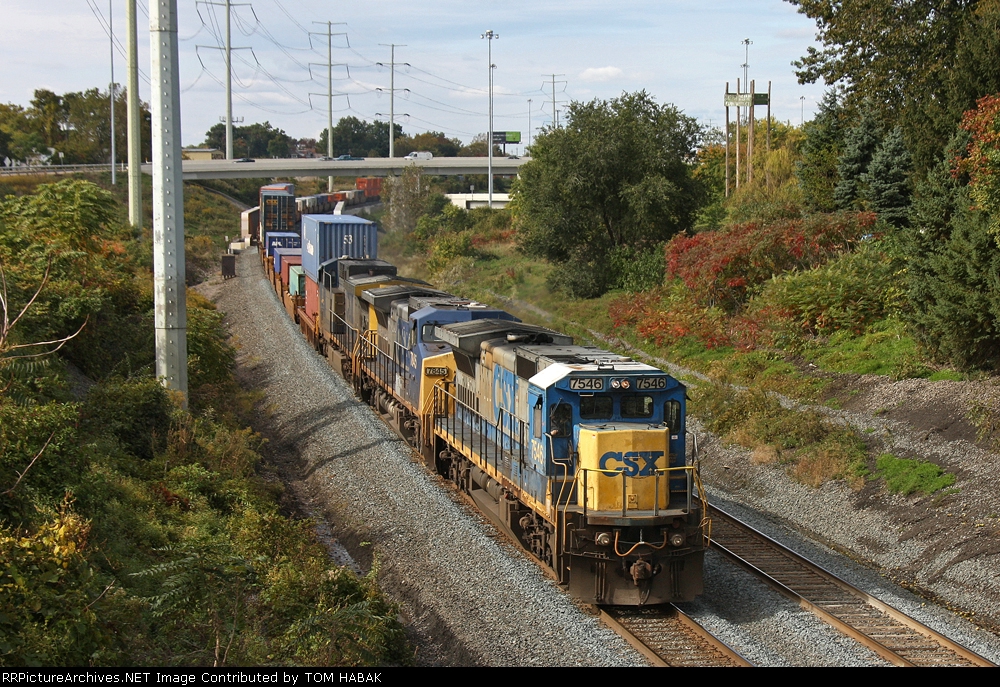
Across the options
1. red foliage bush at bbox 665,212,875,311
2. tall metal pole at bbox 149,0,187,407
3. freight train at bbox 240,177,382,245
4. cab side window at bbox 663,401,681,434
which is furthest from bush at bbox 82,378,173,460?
freight train at bbox 240,177,382,245

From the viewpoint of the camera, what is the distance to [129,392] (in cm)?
Result: 1800

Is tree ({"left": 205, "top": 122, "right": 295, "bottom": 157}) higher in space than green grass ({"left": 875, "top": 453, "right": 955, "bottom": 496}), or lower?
higher

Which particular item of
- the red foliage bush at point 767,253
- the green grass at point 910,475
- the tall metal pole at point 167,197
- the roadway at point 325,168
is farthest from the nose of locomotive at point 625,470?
the roadway at point 325,168

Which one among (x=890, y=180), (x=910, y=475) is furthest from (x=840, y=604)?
(x=890, y=180)

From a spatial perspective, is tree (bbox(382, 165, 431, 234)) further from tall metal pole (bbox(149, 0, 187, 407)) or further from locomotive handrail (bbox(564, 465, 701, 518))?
locomotive handrail (bbox(564, 465, 701, 518))

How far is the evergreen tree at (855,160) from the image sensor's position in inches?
1367

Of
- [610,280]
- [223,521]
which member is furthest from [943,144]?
[223,521]

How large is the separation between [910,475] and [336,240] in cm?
2209

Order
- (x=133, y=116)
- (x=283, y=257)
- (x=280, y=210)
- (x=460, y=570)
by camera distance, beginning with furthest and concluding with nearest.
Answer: (x=280, y=210)
(x=283, y=257)
(x=133, y=116)
(x=460, y=570)

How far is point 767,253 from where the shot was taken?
3144 cm

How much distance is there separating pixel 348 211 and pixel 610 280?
51.3m

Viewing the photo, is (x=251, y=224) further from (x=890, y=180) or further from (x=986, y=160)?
(x=986, y=160)

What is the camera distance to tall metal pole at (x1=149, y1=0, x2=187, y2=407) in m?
17.9

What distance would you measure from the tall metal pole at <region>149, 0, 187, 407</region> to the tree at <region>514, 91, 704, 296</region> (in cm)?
2405
